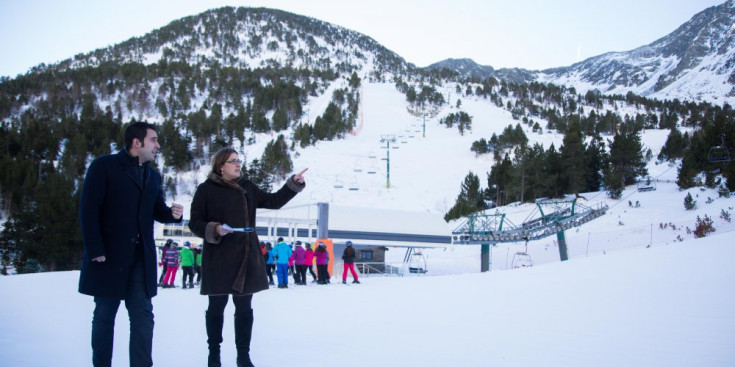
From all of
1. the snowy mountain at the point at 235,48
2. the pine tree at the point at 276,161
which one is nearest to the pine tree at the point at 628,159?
the pine tree at the point at 276,161

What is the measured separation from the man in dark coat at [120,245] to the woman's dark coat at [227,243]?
0.34 metres

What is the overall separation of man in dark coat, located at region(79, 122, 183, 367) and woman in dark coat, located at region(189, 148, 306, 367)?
35 cm

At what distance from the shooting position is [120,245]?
2.91 meters

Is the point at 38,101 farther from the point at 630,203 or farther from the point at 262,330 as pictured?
the point at 262,330

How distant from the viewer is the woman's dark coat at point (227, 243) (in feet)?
10.8

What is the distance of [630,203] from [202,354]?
129 ft

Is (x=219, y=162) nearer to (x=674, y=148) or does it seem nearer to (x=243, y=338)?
(x=243, y=338)

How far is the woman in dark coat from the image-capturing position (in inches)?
130

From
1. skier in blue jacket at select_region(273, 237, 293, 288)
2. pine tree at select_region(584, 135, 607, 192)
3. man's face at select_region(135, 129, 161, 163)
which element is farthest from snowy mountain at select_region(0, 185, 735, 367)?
pine tree at select_region(584, 135, 607, 192)

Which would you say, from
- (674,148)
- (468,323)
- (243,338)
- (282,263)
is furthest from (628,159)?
(243,338)

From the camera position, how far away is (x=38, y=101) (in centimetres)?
8425

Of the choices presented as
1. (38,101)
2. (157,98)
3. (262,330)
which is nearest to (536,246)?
(262,330)

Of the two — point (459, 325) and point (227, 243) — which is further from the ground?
point (227, 243)

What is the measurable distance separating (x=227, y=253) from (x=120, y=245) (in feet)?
2.21
